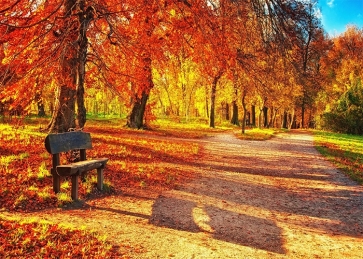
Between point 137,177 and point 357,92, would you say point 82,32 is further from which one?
point 357,92

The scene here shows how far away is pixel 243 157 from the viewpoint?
15.4 m

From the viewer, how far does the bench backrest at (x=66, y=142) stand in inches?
275

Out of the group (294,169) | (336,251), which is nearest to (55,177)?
(336,251)

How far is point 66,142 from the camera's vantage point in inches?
297

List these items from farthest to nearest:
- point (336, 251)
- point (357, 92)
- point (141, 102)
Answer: point (357, 92)
point (141, 102)
point (336, 251)

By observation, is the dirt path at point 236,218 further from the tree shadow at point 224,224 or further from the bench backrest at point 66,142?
the bench backrest at point 66,142

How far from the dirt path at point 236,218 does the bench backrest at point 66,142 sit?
4.36 feet

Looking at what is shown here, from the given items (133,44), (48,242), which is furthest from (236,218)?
(133,44)

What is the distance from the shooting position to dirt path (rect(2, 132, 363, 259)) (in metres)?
5.41

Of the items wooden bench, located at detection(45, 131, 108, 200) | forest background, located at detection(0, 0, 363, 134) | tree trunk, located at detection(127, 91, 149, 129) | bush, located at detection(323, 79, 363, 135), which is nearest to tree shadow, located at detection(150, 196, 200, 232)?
wooden bench, located at detection(45, 131, 108, 200)

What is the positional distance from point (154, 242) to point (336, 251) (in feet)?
9.73

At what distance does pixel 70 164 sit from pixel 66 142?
2.02ft

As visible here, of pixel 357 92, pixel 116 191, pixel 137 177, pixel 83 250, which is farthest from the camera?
pixel 357 92

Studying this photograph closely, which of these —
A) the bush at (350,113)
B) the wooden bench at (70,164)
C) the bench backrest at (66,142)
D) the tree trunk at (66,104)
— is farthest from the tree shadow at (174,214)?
the bush at (350,113)
